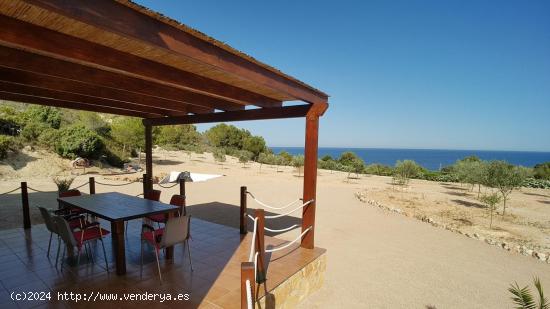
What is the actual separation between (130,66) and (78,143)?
17.3m

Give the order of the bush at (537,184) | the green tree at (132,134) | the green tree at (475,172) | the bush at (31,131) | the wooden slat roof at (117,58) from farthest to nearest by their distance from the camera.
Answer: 1. the green tree at (132,134)
2. the bush at (537,184)
3. the bush at (31,131)
4. the green tree at (475,172)
5. the wooden slat roof at (117,58)

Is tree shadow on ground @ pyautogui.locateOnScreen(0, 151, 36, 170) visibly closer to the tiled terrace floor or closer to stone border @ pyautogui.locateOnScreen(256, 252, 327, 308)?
the tiled terrace floor

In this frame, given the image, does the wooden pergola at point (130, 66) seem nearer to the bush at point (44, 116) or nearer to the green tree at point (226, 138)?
the bush at point (44, 116)

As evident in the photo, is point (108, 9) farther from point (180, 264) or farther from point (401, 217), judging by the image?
point (401, 217)

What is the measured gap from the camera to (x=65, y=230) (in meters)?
3.48

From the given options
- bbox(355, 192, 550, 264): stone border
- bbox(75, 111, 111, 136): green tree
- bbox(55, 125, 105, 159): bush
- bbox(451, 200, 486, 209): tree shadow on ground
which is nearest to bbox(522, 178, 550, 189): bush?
bbox(451, 200, 486, 209): tree shadow on ground

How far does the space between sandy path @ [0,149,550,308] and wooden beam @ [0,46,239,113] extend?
3479 millimetres

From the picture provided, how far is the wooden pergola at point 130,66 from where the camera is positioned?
6.68ft

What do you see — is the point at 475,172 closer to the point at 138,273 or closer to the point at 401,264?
the point at 401,264

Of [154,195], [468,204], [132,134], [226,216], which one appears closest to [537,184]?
[468,204]

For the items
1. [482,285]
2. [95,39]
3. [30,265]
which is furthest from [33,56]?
[482,285]

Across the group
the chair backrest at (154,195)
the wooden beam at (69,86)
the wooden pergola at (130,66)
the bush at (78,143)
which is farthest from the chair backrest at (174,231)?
the bush at (78,143)

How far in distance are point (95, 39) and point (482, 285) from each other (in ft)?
21.2

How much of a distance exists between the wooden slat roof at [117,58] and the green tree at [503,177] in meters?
10.2
